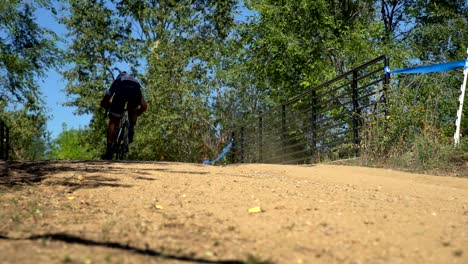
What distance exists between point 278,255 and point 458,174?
17.0 ft

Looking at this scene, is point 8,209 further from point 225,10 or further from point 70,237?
point 225,10

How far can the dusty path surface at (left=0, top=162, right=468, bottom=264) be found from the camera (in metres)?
3.21

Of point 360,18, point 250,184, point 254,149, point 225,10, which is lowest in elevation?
point 250,184

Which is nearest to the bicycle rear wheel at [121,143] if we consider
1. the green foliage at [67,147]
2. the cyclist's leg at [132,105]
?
the cyclist's leg at [132,105]

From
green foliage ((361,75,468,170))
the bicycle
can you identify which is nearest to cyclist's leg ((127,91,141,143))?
the bicycle

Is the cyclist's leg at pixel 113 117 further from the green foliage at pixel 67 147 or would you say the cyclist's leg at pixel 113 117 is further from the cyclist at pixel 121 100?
the green foliage at pixel 67 147

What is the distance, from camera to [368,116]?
30.2 feet

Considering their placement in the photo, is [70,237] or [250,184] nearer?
[70,237]

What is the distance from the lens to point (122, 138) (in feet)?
36.9

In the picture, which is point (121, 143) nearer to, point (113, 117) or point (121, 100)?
point (113, 117)

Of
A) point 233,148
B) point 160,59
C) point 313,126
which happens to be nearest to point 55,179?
point 313,126

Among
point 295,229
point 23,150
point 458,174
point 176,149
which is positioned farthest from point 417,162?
point 23,150

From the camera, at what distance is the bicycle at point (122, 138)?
11.0 m

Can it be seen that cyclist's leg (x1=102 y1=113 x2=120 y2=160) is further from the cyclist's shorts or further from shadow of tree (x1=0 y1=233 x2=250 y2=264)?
shadow of tree (x1=0 y1=233 x2=250 y2=264)
